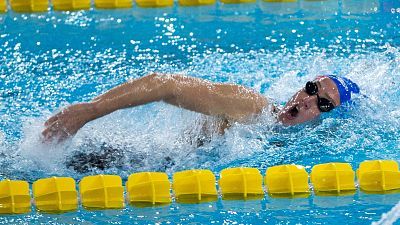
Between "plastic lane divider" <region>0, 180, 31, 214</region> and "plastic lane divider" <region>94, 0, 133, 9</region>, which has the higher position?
"plastic lane divider" <region>94, 0, 133, 9</region>

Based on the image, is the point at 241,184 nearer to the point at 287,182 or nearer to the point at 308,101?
the point at 287,182

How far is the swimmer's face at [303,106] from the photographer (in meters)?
4.23

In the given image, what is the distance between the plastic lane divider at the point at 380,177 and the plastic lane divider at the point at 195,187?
25.6 inches

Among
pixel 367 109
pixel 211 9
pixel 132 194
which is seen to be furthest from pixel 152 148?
pixel 211 9

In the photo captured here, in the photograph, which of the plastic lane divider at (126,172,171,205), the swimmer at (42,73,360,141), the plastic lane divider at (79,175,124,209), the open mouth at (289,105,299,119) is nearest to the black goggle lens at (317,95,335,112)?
the swimmer at (42,73,360,141)

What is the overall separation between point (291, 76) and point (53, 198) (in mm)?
1916

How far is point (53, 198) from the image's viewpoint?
3.60 meters

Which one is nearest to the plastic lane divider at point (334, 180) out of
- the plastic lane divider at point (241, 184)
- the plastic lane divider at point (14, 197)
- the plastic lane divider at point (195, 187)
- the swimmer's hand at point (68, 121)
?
the plastic lane divider at point (241, 184)

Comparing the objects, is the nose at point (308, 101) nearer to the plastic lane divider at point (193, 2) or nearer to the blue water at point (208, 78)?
the blue water at point (208, 78)

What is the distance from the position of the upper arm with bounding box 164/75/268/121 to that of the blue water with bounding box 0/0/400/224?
107mm

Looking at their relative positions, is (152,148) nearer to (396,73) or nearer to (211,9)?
(396,73)

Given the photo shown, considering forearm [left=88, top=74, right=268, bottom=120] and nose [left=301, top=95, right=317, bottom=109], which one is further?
nose [left=301, top=95, right=317, bottom=109]

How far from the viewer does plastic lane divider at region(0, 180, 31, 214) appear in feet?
11.7

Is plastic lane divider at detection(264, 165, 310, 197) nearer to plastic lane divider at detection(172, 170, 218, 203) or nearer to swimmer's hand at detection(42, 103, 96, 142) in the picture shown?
plastic lane divider at detection(172, 170, 218, 203)
